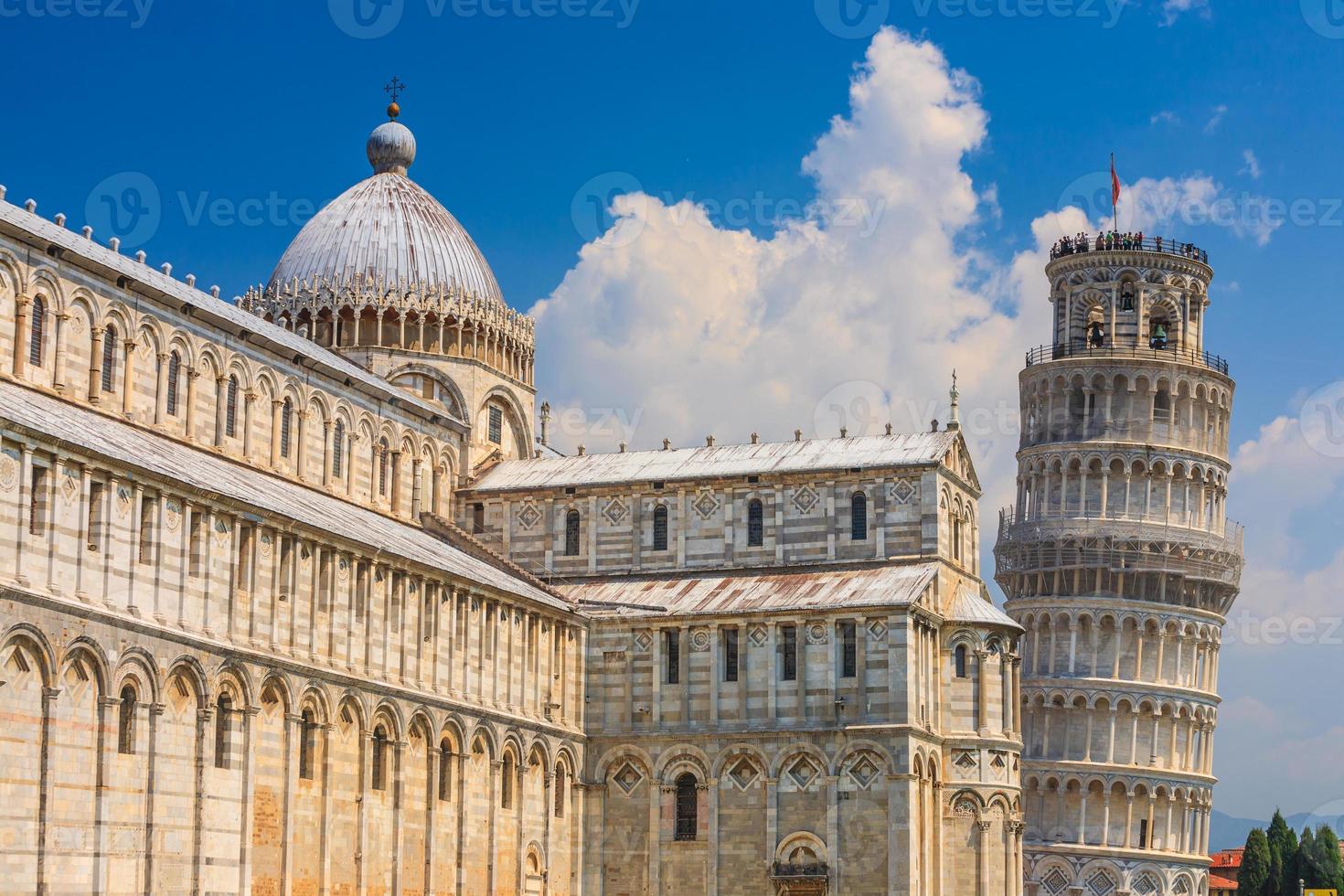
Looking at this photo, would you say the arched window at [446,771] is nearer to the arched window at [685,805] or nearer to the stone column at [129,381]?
the arched window at [685,805]

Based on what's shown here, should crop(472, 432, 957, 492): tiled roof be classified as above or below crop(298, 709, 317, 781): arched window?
above

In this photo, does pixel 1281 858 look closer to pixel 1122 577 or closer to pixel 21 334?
pixel 1122 577

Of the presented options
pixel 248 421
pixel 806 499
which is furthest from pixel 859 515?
pixel 248 421

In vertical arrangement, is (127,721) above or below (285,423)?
below

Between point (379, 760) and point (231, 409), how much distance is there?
12846 millimetres

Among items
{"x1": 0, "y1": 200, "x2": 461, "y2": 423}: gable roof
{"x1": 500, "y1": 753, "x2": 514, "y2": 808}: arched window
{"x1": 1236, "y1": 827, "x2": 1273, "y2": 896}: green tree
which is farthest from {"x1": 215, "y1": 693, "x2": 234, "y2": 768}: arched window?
{"x1": 1236, "y1": 827, "x2": 1273, "y2": 896}: green tree

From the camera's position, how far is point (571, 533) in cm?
7881

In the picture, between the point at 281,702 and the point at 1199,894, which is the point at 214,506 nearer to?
the point at 281,702

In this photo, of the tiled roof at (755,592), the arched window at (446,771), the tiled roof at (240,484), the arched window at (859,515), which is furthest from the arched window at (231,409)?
the arched window at (859,515)

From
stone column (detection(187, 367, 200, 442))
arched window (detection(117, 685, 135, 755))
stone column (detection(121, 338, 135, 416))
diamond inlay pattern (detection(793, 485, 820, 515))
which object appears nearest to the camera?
arched window (detection(117, 685, 135, 755))

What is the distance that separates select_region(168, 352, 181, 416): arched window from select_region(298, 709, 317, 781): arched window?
37.4 feet

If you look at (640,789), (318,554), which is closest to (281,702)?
(318,554)

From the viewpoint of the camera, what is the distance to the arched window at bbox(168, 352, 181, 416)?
212 feet

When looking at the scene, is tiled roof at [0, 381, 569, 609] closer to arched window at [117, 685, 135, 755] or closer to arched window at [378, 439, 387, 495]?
arched window at [378, 439, 387, 495]
